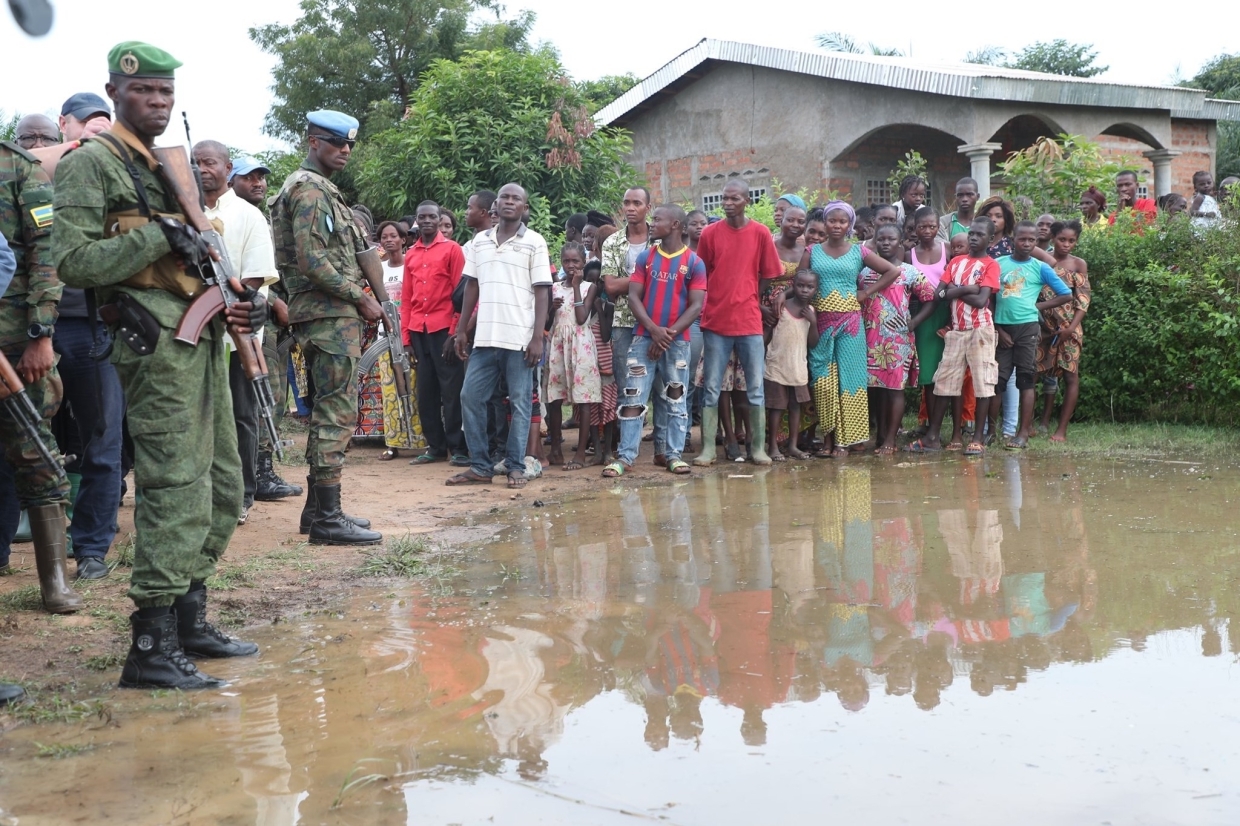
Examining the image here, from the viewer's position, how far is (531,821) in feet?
9.45

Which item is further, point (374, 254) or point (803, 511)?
point (803, 511)

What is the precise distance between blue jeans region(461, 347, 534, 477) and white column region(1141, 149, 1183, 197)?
13305mm

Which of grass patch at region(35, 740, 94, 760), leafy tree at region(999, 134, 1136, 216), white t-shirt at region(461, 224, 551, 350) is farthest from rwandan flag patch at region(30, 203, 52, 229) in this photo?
leafy tree at region(999, 134, 1136, 216)

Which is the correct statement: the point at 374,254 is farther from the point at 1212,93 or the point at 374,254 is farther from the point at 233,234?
the point at 1212,93

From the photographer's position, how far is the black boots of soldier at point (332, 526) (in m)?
6.10

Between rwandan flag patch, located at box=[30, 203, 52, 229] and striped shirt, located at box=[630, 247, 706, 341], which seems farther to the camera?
striped shirt, located at box=[630, 247, 706, 341]

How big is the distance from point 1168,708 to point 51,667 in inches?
146

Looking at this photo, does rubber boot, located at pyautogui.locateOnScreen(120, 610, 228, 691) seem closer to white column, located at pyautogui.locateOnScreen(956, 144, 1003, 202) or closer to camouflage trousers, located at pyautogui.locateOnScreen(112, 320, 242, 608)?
camouflage trousers, located at pyautogui.locateOnScreen(112, 320, 242, 608)

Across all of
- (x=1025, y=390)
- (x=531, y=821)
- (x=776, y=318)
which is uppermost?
(x=776, y=318)

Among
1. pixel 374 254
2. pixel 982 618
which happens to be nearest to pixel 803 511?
pixel 982 618

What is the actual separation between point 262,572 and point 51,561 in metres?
0.95

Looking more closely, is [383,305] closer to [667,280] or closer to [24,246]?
[24,246]

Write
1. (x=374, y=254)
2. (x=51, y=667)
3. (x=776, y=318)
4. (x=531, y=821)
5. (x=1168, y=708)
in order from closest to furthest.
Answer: (x=531, y=821) < (x=1168, y=708) < (x=51, y=667) < (x=374, y=254) < (x=776, y=318)

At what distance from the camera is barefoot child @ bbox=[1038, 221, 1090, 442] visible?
365 inches
